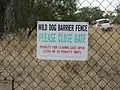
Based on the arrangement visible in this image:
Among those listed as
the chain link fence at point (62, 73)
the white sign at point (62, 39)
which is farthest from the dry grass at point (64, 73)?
the white sign at point (62, 39)

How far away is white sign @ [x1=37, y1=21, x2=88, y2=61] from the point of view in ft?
10.2

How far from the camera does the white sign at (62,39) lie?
3.10 metres

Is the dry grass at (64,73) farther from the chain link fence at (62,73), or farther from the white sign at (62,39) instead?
the white sign at (62,39)

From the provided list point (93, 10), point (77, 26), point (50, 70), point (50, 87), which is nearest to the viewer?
point (77, 26)

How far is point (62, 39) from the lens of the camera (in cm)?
311

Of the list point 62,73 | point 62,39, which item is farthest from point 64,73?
point 62,39

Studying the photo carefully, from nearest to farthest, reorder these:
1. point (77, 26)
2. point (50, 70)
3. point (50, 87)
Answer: point (77, 26)
point (50, 87)
point (50, 70)

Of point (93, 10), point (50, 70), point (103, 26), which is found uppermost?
point (93, 10)

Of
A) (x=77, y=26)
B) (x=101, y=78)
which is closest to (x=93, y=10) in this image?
(x=77, y=26)

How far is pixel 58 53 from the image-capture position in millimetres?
3125

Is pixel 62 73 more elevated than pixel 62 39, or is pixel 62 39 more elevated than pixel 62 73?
pixel 62 39

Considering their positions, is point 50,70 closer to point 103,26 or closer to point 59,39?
point 103,26

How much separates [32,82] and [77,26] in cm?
151

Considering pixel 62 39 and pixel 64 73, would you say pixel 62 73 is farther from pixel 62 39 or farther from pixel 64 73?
pixel 62 39
